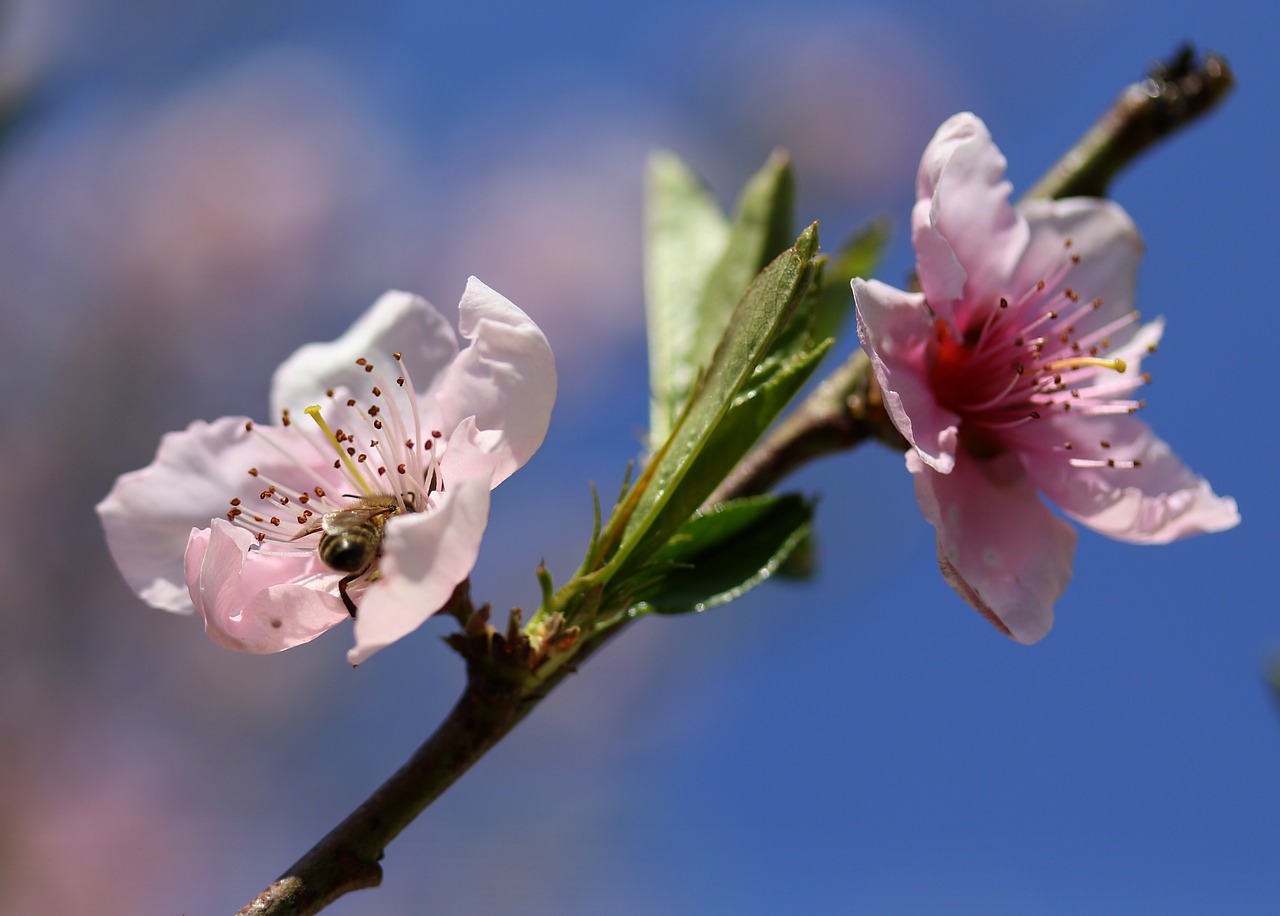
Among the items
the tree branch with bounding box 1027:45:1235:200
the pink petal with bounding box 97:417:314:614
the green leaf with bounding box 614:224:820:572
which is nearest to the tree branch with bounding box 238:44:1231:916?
the tree branch with bounding box 1027:45:1235:200

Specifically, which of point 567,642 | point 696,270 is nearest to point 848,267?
point 696,270

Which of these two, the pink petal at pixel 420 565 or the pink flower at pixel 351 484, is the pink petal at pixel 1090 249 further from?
the pink petal at pixel 420 565

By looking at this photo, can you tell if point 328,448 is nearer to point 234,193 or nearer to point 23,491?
point 23,491

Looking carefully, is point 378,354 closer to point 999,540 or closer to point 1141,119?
point 999,540

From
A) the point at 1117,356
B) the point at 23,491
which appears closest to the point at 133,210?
the point at 23,491

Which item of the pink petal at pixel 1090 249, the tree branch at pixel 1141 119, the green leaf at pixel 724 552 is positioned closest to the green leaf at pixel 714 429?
the green leaf at pixel 724 552

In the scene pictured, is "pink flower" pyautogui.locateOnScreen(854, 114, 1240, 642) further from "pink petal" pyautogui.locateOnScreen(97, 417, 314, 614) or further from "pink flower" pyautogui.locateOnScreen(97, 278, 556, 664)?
"pink petal" pyautogui.locateOnScreen(97, 417, 314, 614)

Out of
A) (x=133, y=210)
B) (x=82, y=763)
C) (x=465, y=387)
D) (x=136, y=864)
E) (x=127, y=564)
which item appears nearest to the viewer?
(x=465, y=387)
